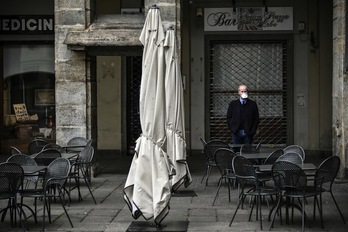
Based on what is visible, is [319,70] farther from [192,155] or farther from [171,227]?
[171,227]

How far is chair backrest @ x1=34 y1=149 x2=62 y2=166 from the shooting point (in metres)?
11.9

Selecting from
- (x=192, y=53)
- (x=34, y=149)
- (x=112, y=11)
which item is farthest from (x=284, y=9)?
(x=34, y=149)

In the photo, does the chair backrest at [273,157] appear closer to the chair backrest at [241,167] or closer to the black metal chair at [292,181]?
the chair backrest at [241,167]

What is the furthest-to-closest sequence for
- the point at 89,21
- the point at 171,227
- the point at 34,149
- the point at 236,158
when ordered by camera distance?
1. the point at 89,21
2. the point at 34,149
3. the point at 236,158
4. the point at 171,227

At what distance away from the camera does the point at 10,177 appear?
31.0 feet

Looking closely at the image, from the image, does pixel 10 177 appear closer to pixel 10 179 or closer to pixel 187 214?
pixel 10 179

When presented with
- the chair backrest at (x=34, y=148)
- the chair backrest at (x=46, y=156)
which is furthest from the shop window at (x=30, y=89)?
the chair backrest at (x=46, y=156)

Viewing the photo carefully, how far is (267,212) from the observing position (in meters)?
11.1

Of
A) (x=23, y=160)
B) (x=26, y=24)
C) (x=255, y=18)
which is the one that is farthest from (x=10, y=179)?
(x=255, y=18)

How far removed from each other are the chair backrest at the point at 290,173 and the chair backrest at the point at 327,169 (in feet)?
0.92

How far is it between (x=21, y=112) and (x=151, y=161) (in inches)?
484

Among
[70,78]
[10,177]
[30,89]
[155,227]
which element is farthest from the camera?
[30,89]

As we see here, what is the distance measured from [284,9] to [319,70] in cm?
182

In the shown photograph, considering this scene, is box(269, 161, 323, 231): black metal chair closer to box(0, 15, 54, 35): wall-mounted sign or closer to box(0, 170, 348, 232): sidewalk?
box(0, 170, 348, 232): sidewalk
